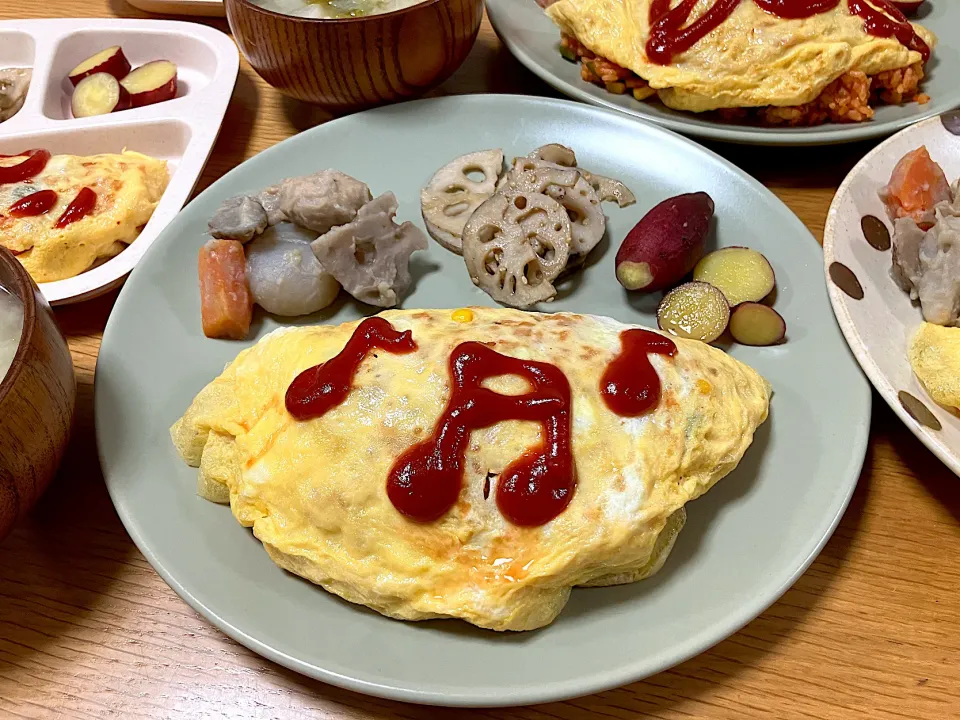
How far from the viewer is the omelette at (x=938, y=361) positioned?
80.0 inches

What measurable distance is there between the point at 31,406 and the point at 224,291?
0.72 meters

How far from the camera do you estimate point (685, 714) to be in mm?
1715

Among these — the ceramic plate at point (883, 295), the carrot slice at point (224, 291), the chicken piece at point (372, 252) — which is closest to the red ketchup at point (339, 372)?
the chicken piece at point (372, 252)

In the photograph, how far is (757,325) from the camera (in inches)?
87.4

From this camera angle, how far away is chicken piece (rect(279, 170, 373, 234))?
2312mm

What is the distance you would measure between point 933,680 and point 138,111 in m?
3.38

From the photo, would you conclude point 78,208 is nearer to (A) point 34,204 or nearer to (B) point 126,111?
(A) point 34,204

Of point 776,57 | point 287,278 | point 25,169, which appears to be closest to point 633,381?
point 287,278

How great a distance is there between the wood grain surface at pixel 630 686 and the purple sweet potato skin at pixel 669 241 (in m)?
0.82

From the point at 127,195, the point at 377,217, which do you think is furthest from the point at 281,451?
the point at 127,195

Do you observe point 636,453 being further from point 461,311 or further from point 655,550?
point 461,311

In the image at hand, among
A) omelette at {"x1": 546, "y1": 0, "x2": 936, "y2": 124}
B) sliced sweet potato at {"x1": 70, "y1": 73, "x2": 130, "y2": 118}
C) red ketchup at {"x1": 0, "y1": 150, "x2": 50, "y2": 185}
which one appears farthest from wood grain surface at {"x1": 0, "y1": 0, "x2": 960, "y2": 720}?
sliced sweet potato at {"x1": 70, "y1": 73, "x2": 130, "y2": 118}

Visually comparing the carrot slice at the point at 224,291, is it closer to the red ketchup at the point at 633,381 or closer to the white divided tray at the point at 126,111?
the white divided tray at the point at 126,111

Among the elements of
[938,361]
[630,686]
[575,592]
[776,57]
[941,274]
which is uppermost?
[776,57]
